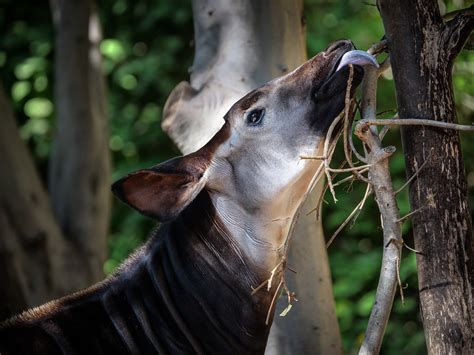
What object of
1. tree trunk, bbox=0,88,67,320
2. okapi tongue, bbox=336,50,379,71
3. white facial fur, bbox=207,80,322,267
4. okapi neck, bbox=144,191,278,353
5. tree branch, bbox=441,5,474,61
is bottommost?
tree trunk, bbox=0,88,67,320

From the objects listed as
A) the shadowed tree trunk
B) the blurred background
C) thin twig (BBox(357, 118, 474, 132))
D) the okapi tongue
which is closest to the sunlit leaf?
the blurred background

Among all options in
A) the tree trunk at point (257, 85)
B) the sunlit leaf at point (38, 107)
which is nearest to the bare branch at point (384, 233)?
the tree trunk at point (257, 85)

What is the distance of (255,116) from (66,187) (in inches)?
143

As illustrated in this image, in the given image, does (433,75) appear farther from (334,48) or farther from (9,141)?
(9,141)

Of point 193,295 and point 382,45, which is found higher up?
point 382,45

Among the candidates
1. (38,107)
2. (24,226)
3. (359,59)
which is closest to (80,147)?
(24,226)

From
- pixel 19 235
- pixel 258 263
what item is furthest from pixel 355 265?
pixel 258 263

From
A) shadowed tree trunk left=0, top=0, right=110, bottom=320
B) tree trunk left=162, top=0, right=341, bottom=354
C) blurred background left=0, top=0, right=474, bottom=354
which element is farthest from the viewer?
blurred background left=0, top=0, right=474, bottom=354

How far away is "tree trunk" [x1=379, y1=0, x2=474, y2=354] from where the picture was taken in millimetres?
2707

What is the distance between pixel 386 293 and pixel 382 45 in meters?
0.80

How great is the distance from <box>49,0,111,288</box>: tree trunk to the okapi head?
3373 mm

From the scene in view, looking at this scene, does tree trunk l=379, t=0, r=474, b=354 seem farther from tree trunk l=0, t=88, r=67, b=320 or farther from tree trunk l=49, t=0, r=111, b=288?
tree trunk l=49, t=0, r=111, b=288

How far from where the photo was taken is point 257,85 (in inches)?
147

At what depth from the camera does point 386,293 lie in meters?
2.77
